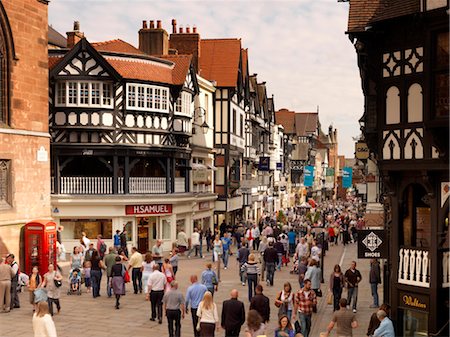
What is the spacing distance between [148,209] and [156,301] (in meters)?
16.9

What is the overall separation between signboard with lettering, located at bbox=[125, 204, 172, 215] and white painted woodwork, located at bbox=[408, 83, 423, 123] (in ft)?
66.8

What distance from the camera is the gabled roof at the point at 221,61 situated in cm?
4319

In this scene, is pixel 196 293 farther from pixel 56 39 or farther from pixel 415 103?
pixel 56 39

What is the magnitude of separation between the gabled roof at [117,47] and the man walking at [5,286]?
19.2 metres

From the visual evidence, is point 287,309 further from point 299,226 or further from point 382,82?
point 299,226

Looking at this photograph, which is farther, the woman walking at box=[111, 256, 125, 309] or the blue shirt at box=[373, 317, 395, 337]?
the woman walking at box=[111, 256, 125, 309]

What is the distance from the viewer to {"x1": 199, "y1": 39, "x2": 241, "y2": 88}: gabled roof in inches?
1700

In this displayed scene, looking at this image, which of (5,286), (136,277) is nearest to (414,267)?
(136,277)

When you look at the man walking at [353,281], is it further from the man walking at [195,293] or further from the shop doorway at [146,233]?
the shop doorway at [146,233]

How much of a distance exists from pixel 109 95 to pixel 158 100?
8.81 ft

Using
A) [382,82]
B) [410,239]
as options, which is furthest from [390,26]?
[410,239]

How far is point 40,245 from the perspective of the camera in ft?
74.2

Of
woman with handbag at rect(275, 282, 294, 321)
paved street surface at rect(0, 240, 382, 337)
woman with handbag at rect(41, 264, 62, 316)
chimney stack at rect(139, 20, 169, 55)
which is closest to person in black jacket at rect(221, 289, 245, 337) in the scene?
woman with handbag at rect(275, 282, 294, 321)

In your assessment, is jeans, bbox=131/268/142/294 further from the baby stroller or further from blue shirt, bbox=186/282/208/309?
blue shirt, bbox=186/282/208/309
